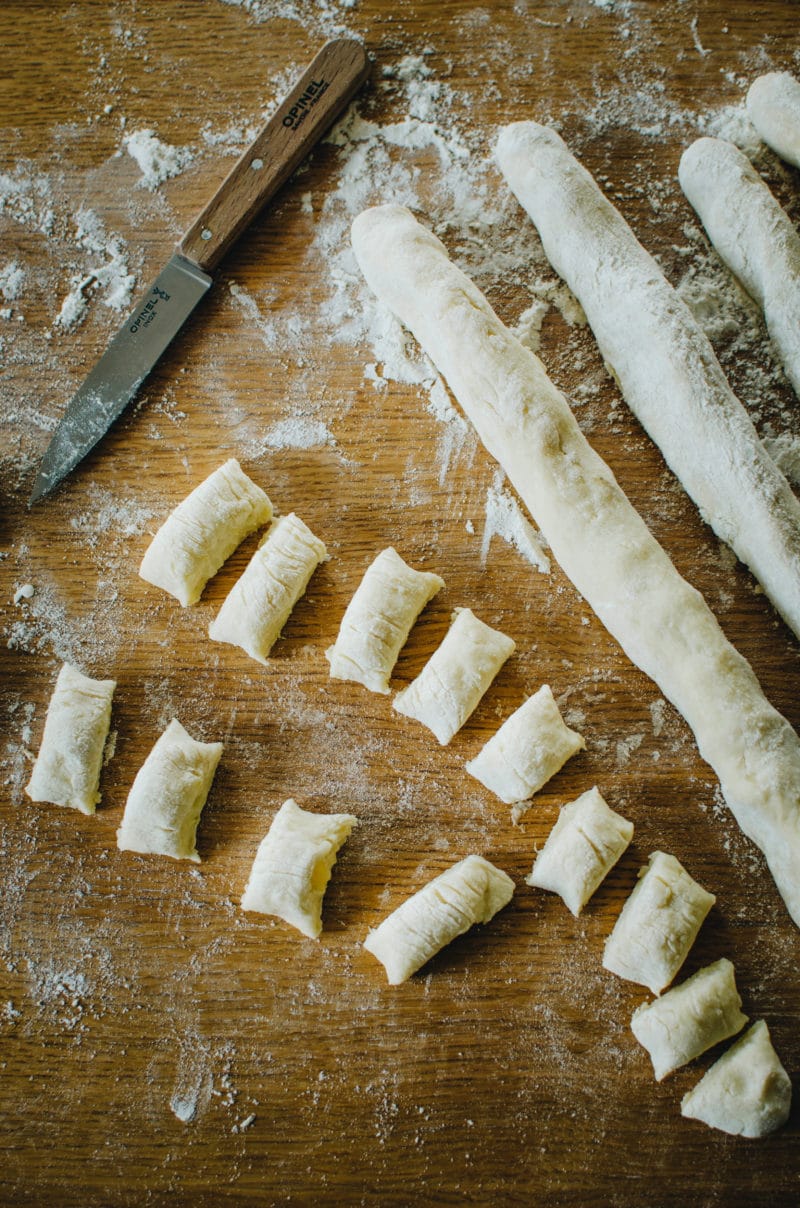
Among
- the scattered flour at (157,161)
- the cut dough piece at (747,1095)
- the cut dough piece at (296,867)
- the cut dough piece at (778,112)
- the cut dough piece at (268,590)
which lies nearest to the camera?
the cut dough piece at (747,1095)

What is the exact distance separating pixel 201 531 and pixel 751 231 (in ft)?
5.59

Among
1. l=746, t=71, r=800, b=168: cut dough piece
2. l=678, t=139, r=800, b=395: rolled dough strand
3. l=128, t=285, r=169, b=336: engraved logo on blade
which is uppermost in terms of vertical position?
l=746, t=71, r=800, b=168: cut dough piece

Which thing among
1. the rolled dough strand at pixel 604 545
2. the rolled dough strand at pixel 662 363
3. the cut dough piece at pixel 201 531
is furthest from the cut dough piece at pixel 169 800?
the rolled dough strand at pixel 662 363

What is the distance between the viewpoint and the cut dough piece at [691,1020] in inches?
75.7

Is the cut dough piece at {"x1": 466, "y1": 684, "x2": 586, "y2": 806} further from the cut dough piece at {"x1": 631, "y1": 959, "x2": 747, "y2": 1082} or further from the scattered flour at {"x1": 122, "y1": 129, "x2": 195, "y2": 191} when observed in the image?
the scattered flour at {"x1": 122, "y1": 129, "x2": 195, "y2": 191}

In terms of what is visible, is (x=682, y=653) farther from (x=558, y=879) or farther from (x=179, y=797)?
(x=179, y=797)

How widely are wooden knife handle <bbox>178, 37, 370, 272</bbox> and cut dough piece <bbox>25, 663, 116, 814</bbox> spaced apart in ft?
4.11

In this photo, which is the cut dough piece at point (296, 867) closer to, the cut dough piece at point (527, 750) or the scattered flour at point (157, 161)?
the cut dough piece at point (527, 750)

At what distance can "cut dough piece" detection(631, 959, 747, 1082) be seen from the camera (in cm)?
192

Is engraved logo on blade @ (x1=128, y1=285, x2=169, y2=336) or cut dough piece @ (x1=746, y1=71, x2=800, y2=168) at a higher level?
cut dough piece @ (x1=746, y1=71, x2=800, y2=168)

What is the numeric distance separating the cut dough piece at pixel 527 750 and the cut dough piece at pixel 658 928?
0.36 metres

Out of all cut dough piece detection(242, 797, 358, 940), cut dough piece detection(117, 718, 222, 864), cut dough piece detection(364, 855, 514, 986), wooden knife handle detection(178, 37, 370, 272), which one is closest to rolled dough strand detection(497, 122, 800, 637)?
wooden knife handle detection(178, 37, 370, 272)

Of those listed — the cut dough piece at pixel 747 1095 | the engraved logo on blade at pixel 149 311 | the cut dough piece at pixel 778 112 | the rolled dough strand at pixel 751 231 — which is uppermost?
the cut dough piece at pixel 778 112

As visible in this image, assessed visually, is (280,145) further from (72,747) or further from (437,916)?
(437,916)
